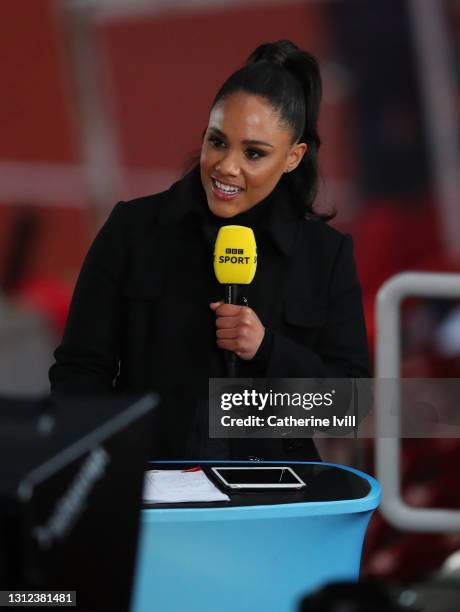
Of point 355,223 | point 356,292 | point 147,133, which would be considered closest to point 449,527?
point 356,292

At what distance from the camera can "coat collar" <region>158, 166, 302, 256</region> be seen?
1.68 m

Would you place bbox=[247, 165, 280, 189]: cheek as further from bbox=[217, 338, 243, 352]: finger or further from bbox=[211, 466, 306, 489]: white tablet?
bbox=[211, 466, 306, 489]: white tablet

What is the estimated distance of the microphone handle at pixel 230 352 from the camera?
1.57 meters

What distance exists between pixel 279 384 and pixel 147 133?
1055 centimetres

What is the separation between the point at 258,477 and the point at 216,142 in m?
0.45

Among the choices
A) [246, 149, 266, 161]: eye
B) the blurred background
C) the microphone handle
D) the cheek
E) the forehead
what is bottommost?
the microphone handle

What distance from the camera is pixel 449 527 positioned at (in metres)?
2.54

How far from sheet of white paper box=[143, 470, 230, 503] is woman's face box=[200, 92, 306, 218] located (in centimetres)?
38

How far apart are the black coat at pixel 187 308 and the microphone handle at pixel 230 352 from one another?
1.3 inches

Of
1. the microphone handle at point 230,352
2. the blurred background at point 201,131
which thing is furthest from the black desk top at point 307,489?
the blurred background at point 201,131

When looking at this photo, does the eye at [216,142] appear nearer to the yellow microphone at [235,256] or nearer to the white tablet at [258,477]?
the yellow microphone at [235,256]

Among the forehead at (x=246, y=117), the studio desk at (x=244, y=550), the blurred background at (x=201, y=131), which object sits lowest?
the studio desk at (x=244, y=550)

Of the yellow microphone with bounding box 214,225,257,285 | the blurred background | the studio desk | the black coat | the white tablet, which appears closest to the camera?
the studio desk

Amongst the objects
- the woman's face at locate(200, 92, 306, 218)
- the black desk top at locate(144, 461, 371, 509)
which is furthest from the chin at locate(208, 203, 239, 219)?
the black desk top at locate(144, 461, 371, 509)
